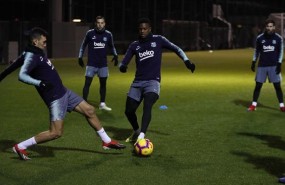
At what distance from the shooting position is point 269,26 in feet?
39.2

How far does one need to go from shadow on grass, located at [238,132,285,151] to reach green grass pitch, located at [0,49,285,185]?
17 millimetres

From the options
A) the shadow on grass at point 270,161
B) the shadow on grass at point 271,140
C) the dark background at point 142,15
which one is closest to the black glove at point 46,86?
the shadow on grass at point 270,161

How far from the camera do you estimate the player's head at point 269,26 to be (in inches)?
467

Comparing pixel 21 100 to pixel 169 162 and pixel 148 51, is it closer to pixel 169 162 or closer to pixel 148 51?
pixel 148 51

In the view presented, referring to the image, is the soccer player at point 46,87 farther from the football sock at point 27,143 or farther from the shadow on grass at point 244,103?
the shadow on grass at point 244,103

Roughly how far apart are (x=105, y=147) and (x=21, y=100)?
681 cm

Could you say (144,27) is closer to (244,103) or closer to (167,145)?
(167,145)

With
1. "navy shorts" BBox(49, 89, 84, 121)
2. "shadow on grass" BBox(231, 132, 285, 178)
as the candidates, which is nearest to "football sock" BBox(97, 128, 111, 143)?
"navy shorts" BBox(49, 89, 84, 121)

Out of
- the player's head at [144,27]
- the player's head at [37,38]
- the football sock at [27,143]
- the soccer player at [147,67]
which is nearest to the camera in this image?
the player's head at [37,38]

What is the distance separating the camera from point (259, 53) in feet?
41.5

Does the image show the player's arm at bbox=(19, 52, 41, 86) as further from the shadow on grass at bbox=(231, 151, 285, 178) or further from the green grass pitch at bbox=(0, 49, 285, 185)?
the shadow on grass at bbox=(231, 151, 285, 178)

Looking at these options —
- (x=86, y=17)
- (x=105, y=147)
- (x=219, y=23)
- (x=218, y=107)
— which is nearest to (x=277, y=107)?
(x=218, y=107)

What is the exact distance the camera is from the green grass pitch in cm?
691

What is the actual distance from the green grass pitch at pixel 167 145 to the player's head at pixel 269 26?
186 cm
